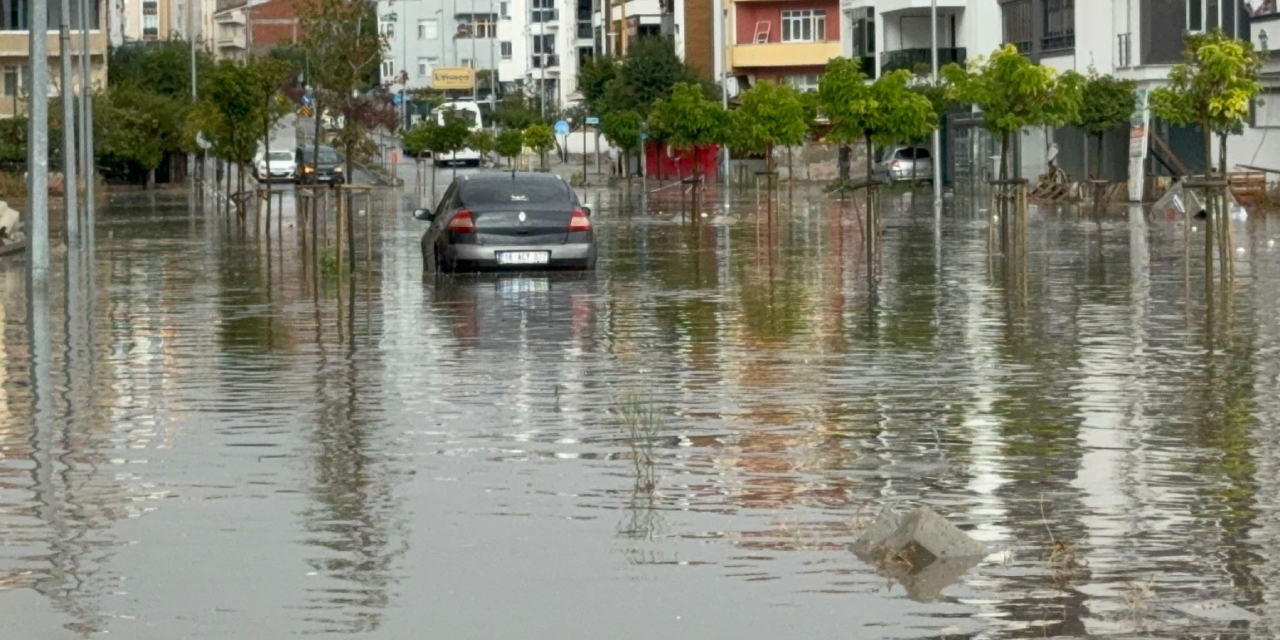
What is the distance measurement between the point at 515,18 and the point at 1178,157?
120570mm

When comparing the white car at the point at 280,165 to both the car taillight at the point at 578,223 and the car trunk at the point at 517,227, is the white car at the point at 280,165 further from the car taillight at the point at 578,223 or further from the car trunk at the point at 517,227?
the car trunk at the point at 517,227

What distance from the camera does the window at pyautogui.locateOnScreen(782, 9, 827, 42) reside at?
98750mm

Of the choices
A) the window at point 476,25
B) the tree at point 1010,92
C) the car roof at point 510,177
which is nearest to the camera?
the car roof at point 510,177

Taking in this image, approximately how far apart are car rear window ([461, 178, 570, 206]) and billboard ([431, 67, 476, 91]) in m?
140

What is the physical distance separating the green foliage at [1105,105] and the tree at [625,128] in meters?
33.7

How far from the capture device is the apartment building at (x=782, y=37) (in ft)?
323

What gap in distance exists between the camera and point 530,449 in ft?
38.7

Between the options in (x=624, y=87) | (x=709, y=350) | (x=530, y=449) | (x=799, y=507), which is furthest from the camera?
(x=624, y=87)

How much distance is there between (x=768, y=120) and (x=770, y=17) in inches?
1787

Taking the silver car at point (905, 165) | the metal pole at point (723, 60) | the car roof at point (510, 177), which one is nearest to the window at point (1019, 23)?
the silver car at point (905, 165)

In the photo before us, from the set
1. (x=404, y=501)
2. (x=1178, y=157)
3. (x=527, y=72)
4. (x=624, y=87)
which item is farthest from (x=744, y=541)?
(x=527, y=72)

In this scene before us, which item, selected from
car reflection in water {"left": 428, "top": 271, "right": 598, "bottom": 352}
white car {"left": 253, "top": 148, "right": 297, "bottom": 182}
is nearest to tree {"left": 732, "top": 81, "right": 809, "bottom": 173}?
car reflection in water {"left": 428, "top": 271, "right": 598, "bottom": 352}

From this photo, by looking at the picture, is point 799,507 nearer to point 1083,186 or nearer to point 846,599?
point 846,599

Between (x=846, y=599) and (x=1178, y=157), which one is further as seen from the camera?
(x=1178, y=157)
